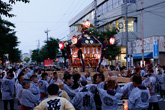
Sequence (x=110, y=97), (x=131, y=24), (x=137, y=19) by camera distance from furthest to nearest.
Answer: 1. (x=131, y=24)
2. (x=137, y=19)
3. (x=110, y=97)

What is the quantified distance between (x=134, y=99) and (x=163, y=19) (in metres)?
33.6

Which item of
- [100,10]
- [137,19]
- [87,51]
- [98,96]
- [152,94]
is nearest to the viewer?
[98,96]

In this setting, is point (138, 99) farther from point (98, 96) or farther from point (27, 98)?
point (27, 98)

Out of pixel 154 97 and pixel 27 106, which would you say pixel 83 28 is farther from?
pixel 27 106

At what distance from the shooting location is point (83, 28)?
825 inches

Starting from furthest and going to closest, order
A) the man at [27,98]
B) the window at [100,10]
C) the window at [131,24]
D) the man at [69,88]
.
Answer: the window at [100,10] → the window at [131,24] → the man at [27,98] → the man at [69,88]

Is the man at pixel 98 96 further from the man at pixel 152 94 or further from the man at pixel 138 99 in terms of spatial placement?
the man at pixel 152 94

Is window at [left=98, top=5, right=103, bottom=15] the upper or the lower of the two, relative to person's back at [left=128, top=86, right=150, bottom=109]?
upper

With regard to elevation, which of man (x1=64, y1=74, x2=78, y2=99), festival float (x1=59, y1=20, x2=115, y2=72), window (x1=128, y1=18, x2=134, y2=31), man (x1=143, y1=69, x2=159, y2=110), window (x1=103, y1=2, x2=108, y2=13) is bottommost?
man (x1=143, y1=69, x2=159, y2=110)

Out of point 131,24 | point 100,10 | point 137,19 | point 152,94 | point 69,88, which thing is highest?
point 100,10

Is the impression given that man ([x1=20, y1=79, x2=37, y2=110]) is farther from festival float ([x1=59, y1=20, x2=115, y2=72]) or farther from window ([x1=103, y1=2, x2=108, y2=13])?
window ([x1=103, y1=2, x2=108, y2=13])

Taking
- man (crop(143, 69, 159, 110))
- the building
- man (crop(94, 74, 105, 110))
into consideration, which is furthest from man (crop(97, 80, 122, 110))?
the building

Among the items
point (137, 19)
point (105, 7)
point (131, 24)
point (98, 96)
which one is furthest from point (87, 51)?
point (105, 7)

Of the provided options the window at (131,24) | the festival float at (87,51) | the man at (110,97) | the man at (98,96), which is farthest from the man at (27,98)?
the window at (131,24)
